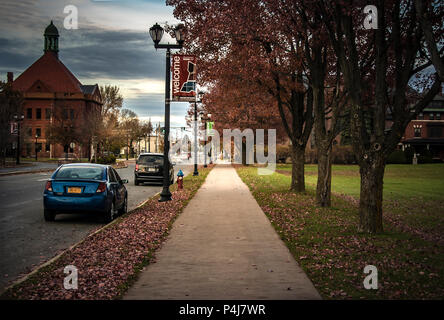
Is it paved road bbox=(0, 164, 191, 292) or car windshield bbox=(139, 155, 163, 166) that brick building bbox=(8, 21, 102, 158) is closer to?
car windshield bbox=(139, 155, 163, 166)

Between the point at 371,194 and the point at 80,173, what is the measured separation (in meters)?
7.47

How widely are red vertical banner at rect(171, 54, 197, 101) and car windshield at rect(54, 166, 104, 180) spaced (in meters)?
5.47

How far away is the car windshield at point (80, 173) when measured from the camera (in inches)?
491

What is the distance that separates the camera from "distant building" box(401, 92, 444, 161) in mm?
79625

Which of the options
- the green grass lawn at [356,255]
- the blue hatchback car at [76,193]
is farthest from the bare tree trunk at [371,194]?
the blue hatchback car at [76,193]

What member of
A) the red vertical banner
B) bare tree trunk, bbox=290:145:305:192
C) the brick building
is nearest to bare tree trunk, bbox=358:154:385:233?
the red vertical banner

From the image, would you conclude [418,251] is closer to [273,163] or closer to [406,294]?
[406,294]

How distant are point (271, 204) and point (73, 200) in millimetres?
7365

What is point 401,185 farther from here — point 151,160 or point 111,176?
point 111,176

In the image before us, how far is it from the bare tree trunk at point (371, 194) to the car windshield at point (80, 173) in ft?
22.1

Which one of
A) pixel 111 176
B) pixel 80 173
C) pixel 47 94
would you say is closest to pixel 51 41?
pixel 47 94

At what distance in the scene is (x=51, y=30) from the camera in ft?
333

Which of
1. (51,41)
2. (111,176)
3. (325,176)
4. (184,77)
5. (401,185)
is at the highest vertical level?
(51,41)

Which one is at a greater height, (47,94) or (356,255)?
(47,94)
